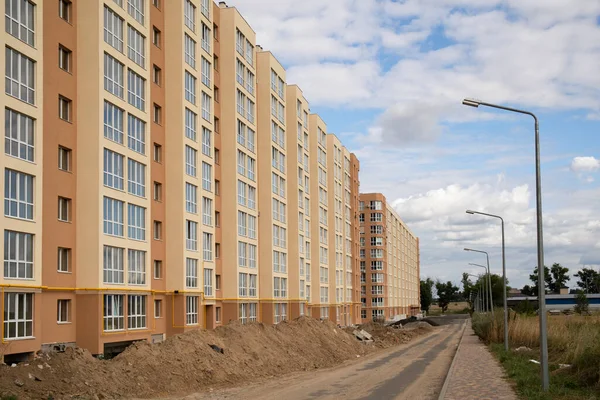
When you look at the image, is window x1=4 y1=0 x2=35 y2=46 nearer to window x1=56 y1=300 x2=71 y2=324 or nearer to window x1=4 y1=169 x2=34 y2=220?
window x1=4 y1=169 x2=34 y2=220

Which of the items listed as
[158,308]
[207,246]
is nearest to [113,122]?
[158,308]

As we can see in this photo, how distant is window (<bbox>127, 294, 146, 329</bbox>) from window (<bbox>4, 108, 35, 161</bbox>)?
9425mm

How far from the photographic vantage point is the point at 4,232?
24.2 meters

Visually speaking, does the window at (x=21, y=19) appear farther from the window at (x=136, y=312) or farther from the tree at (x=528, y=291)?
the tree at (x=528, y=291)

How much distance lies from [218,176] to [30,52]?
22670 millimetres

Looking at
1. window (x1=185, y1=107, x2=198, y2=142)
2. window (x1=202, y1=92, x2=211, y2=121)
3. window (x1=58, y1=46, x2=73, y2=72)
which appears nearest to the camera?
window (x1=58, y1=46, x2=73, y2=72)

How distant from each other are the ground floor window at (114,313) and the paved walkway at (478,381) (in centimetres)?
1503

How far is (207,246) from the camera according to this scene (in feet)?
142

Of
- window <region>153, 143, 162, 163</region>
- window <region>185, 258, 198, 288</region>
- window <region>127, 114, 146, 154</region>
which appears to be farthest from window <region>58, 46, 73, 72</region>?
window <region>185, 258, 198, 288</region>

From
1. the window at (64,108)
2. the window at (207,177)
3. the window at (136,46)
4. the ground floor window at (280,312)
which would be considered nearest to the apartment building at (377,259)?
the ground floor window at (280,312)

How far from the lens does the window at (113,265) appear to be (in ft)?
99.7

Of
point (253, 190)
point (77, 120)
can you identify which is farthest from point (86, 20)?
point (253, 190)

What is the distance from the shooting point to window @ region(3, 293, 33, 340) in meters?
24.0

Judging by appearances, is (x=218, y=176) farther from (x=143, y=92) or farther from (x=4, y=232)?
(x=4, y=232)
